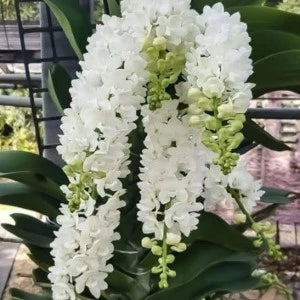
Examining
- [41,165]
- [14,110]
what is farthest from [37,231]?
[14,110]

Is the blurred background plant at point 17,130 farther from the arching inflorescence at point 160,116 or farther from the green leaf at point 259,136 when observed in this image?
the arching inflorescence at point 160,116

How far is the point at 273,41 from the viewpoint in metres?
0.85

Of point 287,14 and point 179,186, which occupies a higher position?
point 287,14

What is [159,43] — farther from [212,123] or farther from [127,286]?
[127,286]

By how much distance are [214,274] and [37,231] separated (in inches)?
10.7

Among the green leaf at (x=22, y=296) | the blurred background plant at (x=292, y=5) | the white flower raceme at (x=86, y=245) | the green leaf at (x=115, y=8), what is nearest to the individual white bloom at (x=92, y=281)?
the white flower raceme at (x=86, y=245)

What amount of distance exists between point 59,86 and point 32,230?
22cm

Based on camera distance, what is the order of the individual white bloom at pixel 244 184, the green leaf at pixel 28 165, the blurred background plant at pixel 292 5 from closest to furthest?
the individual white bloom at pixel 244 184 → the green leaf at pixel 28 165 → the blurred background plant at pixel 292 5

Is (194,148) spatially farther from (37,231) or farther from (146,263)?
(37,231)

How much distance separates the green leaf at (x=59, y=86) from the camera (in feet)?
3.04

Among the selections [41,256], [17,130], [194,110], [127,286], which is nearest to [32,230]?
[41,256]

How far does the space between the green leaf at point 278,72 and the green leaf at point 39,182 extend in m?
0.31

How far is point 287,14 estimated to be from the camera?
0.86 m

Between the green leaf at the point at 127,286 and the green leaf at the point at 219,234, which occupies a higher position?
Result: the green leaf at the point at 219,234
